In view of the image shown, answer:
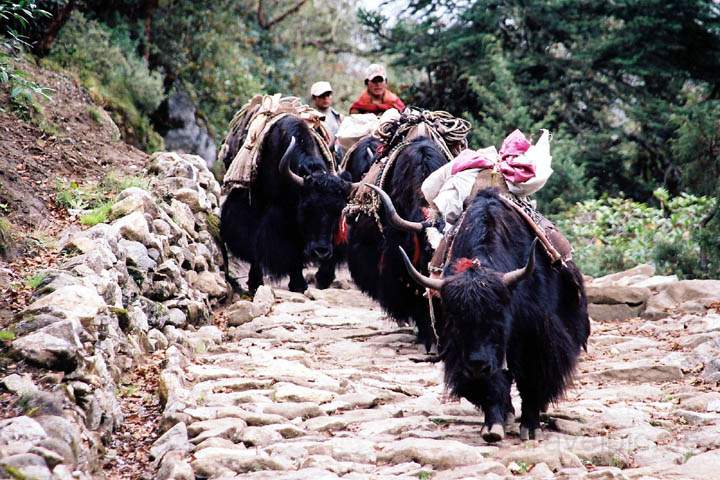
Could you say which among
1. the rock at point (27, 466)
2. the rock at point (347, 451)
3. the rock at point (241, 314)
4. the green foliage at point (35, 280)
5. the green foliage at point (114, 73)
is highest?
the green foliage at point (114, 73)

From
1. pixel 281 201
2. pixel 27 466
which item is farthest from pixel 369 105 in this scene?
pixel 27 466

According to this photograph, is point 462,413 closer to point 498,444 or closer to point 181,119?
point 498,444

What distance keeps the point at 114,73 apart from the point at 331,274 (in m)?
4.02

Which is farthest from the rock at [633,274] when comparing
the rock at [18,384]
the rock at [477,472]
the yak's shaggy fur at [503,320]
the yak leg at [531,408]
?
the rock at [18,384]

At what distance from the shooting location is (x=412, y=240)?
6.88 meters

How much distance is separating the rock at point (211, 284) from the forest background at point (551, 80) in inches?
129

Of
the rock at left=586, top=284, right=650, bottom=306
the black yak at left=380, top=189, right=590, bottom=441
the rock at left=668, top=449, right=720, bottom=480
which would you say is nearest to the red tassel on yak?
the rock at left=586, top=284, right=650, bottom=306

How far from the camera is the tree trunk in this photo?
34.5 ft

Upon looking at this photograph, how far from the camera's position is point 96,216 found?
6.82 m

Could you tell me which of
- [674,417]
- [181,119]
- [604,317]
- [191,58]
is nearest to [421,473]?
[674,417]

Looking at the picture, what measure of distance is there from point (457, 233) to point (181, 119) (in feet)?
30.7

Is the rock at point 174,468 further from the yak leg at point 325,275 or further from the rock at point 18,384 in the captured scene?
the yak leg at point 325,275

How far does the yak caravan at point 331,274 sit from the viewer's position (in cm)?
454

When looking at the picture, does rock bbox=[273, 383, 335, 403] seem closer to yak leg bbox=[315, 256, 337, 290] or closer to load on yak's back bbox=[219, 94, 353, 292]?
load on yak's back bbox=[219, 94, 353, 292]
